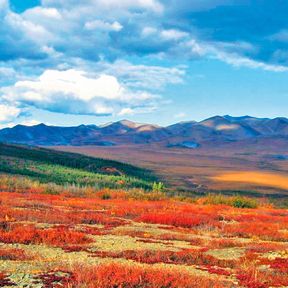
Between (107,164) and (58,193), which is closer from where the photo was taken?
(58,193)

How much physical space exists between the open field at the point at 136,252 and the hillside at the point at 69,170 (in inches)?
1871

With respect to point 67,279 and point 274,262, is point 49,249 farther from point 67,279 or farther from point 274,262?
point 274,262

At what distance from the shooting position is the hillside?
82.9 m

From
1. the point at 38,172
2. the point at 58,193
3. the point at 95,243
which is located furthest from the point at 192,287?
the point at 38,172

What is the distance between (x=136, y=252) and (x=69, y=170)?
277ft

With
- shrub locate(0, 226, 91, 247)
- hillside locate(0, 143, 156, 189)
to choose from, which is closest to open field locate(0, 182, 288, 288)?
shrub locate(0, 226, 91, 247)

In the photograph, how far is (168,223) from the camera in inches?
1195

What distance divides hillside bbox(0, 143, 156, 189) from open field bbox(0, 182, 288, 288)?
47526 millimetres

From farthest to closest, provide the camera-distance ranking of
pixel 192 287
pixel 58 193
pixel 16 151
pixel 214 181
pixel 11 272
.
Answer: pixel 16 151 → pixel 214 181 → pixel 58 193 → pixel 11 272 → pixel 192 287

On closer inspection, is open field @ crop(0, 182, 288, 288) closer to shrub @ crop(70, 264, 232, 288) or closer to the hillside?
shrub @ crop(70, 264, 232, 288)

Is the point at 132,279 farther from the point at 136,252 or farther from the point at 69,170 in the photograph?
the point at 69,170

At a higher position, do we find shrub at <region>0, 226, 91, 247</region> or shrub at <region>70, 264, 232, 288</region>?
shrub at <region>70, 264, 232, 288</region>

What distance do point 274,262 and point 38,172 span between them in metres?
75.7

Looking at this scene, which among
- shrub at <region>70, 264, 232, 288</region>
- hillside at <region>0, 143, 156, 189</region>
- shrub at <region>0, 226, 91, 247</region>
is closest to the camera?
shrub at <region>70, 264, 232, 288</region>
